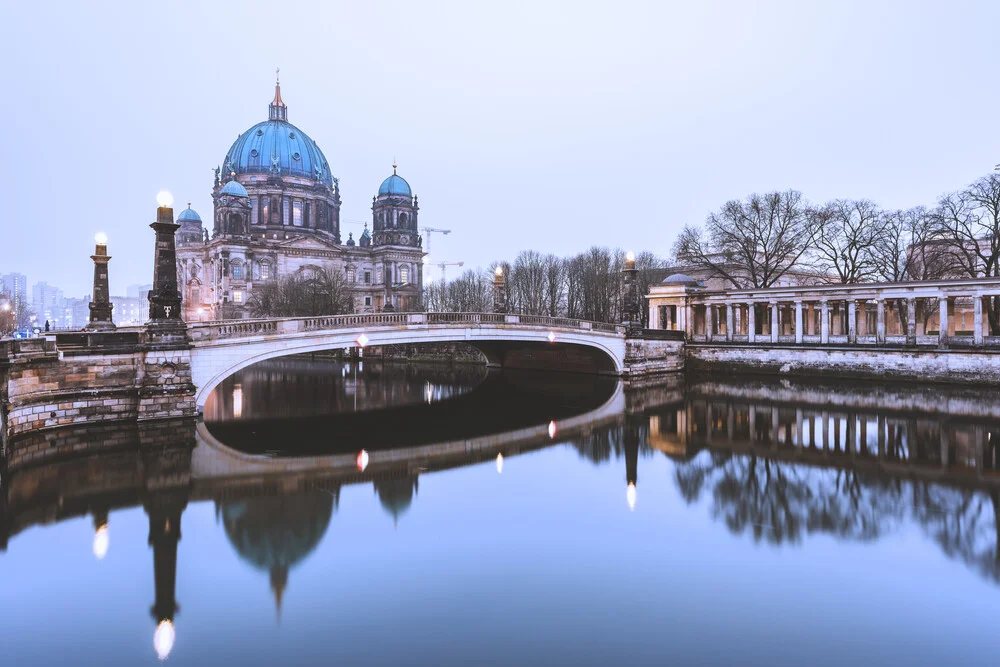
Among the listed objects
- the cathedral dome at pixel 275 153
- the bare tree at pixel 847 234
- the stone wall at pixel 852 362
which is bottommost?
the stone wall at pixel 852 362

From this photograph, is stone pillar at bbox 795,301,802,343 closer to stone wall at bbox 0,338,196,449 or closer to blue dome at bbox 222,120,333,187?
stone wall at bbox 0,338,196,449

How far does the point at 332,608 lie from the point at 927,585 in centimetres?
780

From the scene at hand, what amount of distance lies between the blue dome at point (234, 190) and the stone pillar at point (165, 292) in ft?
154

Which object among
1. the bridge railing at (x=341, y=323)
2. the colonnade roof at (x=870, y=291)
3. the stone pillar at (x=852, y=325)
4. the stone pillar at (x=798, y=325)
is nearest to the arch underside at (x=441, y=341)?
the bridge railing at (x=341, y=323)

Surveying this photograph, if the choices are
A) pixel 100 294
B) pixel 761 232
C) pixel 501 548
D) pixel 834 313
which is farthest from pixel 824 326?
pixel 100 294

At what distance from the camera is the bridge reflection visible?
34.1 feet

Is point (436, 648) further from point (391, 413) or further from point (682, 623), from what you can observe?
point (391, 413)

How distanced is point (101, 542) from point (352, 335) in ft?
39.7

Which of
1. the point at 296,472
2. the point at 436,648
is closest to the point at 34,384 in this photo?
the point at 296,472

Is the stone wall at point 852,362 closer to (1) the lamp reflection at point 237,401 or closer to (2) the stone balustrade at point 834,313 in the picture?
(2) the stone balustrade at point 834,313

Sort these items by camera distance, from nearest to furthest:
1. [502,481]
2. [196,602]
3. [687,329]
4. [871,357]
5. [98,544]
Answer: [196,602] → [98,544] → [502,481] → [871,357] → [687,329]

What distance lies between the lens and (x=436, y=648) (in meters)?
6.82

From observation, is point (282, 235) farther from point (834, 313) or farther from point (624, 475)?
point (624, 475)

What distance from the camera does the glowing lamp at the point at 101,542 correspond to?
950 centimetres
